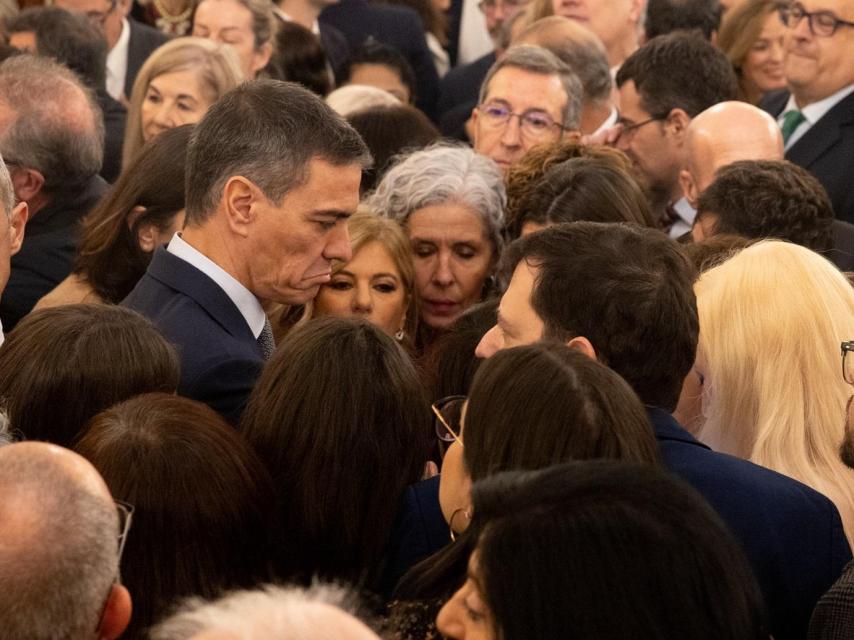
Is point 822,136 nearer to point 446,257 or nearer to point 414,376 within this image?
point 446,257

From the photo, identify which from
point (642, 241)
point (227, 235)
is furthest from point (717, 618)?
point (227, 235)

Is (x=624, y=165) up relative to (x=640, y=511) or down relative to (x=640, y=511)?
down

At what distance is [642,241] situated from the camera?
3.08 meters

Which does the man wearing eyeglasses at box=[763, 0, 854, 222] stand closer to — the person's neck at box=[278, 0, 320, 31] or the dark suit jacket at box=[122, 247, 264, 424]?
the person's neck at box=[278, 0, 320, 31]

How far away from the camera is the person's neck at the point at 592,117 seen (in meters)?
6.64

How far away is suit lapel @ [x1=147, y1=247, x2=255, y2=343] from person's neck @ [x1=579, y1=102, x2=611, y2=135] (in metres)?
3.35

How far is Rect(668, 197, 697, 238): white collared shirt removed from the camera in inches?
231

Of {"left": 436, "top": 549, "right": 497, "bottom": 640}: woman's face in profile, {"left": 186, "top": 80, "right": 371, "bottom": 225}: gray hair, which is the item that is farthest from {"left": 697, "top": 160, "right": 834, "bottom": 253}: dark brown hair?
{"left": 436, "top": 549, "right": 497, "bottom": 640}: woman's face in profile

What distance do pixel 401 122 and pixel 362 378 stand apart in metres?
2.79

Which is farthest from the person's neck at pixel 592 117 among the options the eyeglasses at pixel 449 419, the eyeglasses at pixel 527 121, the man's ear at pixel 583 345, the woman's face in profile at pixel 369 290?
the man's ear at pixel 583 345

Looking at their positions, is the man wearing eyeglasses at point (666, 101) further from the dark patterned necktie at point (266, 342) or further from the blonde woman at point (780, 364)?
the blonde woman at point (780, 364)

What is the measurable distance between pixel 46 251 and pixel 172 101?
124 centimetres

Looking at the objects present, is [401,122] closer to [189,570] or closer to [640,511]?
[189,570]

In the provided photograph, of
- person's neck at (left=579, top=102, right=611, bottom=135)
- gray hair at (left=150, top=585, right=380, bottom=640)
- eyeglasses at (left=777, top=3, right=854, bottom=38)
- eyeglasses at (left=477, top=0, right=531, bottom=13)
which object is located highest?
gray hair at (left=150, top=585, right=380, bottom=640)
